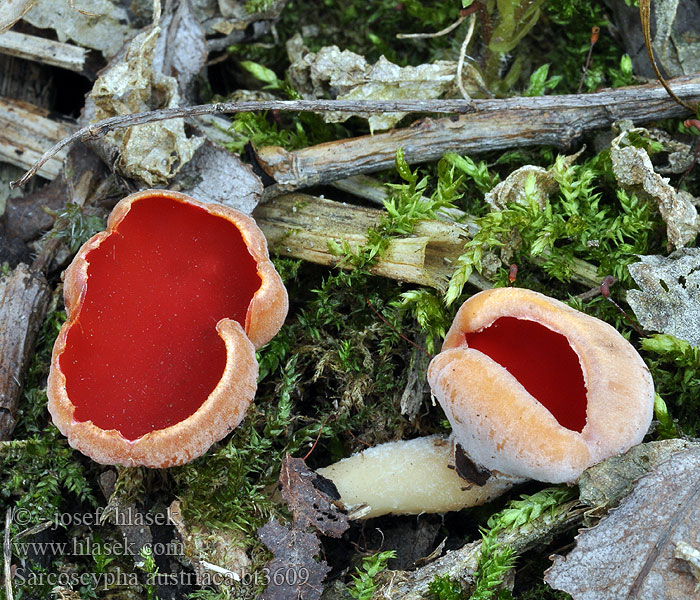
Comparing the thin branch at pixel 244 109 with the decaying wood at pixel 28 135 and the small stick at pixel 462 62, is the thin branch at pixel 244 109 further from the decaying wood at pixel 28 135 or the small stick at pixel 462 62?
the decaying wood at pixel 28 135

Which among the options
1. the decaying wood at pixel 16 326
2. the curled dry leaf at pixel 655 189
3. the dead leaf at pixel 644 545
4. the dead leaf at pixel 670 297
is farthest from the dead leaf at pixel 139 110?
the dead leaf at pixel 644 545

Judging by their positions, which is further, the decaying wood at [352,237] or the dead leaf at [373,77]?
the dead leaf at [373,77]

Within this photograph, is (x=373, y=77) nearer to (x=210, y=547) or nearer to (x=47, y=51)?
(x=47, y=51)

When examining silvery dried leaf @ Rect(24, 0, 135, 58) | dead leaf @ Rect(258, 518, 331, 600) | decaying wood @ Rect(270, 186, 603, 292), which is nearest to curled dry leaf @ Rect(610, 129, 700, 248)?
decaying wood @ Rect(270, 186, 603, 292)

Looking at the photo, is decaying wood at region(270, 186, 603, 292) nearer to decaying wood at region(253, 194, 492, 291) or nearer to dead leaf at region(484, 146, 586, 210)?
decaying wood at region(253, 194, 492, 291)

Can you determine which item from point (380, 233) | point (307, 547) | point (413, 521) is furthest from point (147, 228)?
point (413, 521)

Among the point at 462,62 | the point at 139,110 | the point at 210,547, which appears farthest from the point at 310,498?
the point at 462,62
